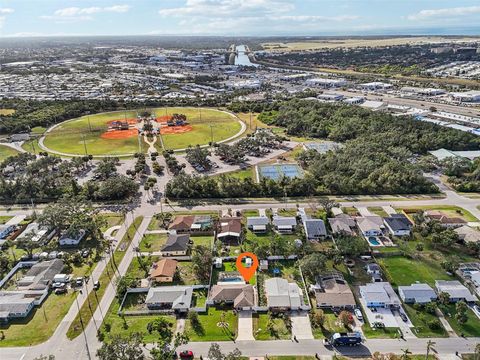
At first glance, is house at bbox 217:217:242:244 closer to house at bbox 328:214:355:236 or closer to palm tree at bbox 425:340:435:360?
house at bbox 328:214:355:236

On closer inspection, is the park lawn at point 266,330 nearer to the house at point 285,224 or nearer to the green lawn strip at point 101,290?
the house at point 285,224

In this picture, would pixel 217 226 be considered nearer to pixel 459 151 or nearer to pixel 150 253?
pixel 150 253

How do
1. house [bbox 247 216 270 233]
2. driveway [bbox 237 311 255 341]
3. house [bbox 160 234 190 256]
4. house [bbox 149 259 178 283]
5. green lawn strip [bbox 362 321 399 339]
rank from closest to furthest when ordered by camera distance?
green lawn strip [bbox 362 321 399 339]
driveway [bbox 237 311 255 341]
house [bbox 149 259 178 283]
house [bbox 160 234 190 256]
house [bbox 247 216 270 233]

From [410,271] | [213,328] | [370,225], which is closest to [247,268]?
[213,328]

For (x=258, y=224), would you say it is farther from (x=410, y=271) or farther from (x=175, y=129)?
(x=175, y=129)

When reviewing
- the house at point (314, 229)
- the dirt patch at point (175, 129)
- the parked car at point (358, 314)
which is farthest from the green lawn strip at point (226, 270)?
the dirt patch at point (175, 129)

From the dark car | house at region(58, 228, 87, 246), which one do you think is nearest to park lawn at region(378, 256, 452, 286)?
the dark car
